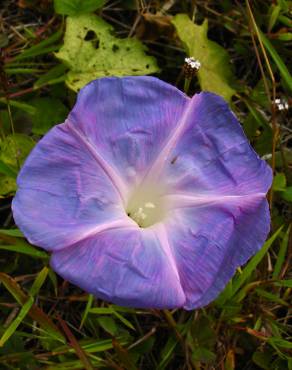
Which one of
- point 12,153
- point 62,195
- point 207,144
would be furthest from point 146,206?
point 12,153

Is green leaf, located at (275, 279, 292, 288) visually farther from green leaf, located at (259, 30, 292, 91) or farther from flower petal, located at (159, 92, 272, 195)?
green leaf, located at (259, 30, 292, 91)

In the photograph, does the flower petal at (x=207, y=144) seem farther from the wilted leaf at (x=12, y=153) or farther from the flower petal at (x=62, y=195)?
the wilted leaf at (x=12, y=153)

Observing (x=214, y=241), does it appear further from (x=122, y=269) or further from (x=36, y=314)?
(x=36, y=314)

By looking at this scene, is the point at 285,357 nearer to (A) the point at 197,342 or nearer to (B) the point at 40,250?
(A) the point at 197,342

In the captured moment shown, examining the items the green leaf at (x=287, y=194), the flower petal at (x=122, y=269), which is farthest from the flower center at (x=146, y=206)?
the green leaf at (x=287, y=194)

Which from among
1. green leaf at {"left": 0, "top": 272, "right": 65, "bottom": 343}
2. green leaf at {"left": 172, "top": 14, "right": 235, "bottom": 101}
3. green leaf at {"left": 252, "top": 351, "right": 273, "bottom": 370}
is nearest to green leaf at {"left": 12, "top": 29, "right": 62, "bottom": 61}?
green leaf at {"left": 172, "top": 14, "right": 235, "bottom": 101}
